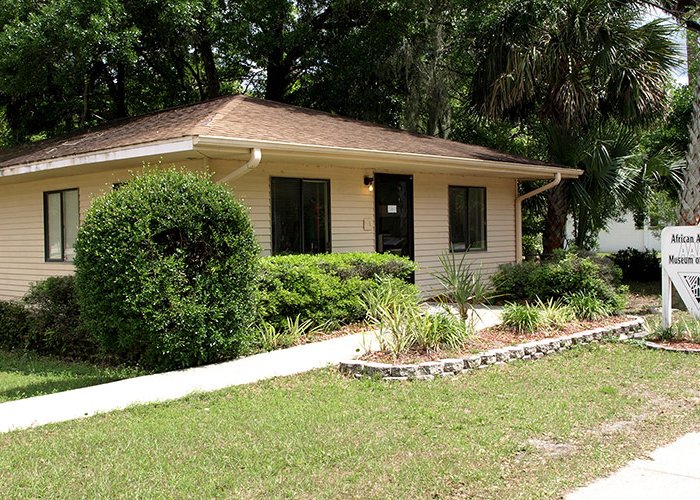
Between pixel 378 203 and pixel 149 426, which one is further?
pixel 378 203

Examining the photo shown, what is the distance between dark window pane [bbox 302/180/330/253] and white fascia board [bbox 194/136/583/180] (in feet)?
3.83

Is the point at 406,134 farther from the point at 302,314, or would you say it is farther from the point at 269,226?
the point at 302,314

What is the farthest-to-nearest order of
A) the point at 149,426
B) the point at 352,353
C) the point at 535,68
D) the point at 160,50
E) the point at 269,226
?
the point at 160,50 → the point at 535,68 → the point at 269,226 → the point at 352,353 → the point at 149,426

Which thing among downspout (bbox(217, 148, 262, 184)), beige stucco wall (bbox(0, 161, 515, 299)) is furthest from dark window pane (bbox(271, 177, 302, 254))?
downspout (bbox(217, 148, 262, 184))

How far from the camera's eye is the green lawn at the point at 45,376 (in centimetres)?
776

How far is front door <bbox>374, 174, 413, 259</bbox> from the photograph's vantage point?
13.3 m

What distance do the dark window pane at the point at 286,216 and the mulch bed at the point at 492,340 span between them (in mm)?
3779

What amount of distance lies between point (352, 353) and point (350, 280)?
222cm

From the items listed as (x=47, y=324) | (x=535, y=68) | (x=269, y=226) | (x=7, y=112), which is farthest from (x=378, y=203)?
(x=7, y=112)

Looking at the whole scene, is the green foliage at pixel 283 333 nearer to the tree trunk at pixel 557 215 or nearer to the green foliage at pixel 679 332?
the green foliage at pixel 679 332

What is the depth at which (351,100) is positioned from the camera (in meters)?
19.5

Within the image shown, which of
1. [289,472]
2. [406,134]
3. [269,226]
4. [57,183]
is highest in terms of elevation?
[406,134]

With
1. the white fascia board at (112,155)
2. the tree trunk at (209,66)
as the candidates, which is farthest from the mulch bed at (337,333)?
the tree trunk at (209,66)

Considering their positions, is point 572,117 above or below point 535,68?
below
